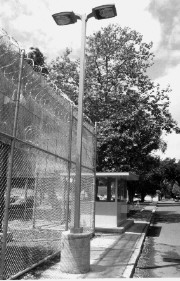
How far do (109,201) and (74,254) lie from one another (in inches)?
350

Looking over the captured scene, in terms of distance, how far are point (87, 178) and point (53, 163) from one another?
4.34 meters

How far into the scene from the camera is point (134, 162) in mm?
21500

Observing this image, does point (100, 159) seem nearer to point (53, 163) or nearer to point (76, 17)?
point (53, 163)

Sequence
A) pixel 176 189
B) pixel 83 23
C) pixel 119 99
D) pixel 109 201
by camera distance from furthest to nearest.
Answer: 1. pixel 176 189
2. pixel 119 99
3. pixel 109 201
4. pixel 83 23

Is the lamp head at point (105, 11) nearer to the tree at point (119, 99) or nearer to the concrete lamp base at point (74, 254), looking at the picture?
the concrete lamp base at point (74, 254)

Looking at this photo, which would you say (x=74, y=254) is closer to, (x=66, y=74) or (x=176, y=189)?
(x=66, y=74)

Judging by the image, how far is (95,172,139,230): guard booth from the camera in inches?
567

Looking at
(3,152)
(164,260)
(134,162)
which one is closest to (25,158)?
(3,152)

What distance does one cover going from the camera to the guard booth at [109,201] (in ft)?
47.2

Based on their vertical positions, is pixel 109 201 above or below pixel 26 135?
below

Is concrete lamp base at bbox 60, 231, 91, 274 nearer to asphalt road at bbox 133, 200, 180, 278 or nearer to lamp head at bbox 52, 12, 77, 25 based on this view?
asphalt road at bbox 133, 200, 180, 278

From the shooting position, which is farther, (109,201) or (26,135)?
(109,201)

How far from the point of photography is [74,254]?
6.21m

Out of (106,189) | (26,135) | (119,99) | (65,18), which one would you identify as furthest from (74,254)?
(119,99)
